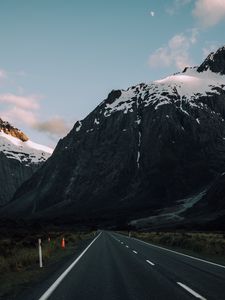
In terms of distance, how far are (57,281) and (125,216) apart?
584 ft

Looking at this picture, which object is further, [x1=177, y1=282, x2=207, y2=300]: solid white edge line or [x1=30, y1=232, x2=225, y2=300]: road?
[x1=30, y1=232, x2=225, y2=300]: road

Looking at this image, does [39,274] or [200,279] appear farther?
[39,274]

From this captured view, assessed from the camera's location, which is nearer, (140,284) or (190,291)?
(190,291)

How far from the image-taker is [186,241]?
39.0m

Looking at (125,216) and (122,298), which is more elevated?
(125,216)

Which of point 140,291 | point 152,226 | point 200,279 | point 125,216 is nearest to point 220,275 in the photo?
point 200,279

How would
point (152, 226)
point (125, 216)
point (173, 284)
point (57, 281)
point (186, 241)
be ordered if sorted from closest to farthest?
1. point (173, 284)
2. point (57, 281)
3. point (186, 241)
4. point (152, 226)
5. point (125, 216)

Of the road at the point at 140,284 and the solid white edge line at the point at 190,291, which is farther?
the road at the point at 140,284

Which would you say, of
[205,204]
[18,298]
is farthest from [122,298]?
[205,204]

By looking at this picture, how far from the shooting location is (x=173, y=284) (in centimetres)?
1343

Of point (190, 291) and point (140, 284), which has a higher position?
point (140, 284)

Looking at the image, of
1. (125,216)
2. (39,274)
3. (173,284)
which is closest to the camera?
(173,284)

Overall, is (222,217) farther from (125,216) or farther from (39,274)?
(39,274)

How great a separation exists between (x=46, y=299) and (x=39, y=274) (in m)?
6.16
